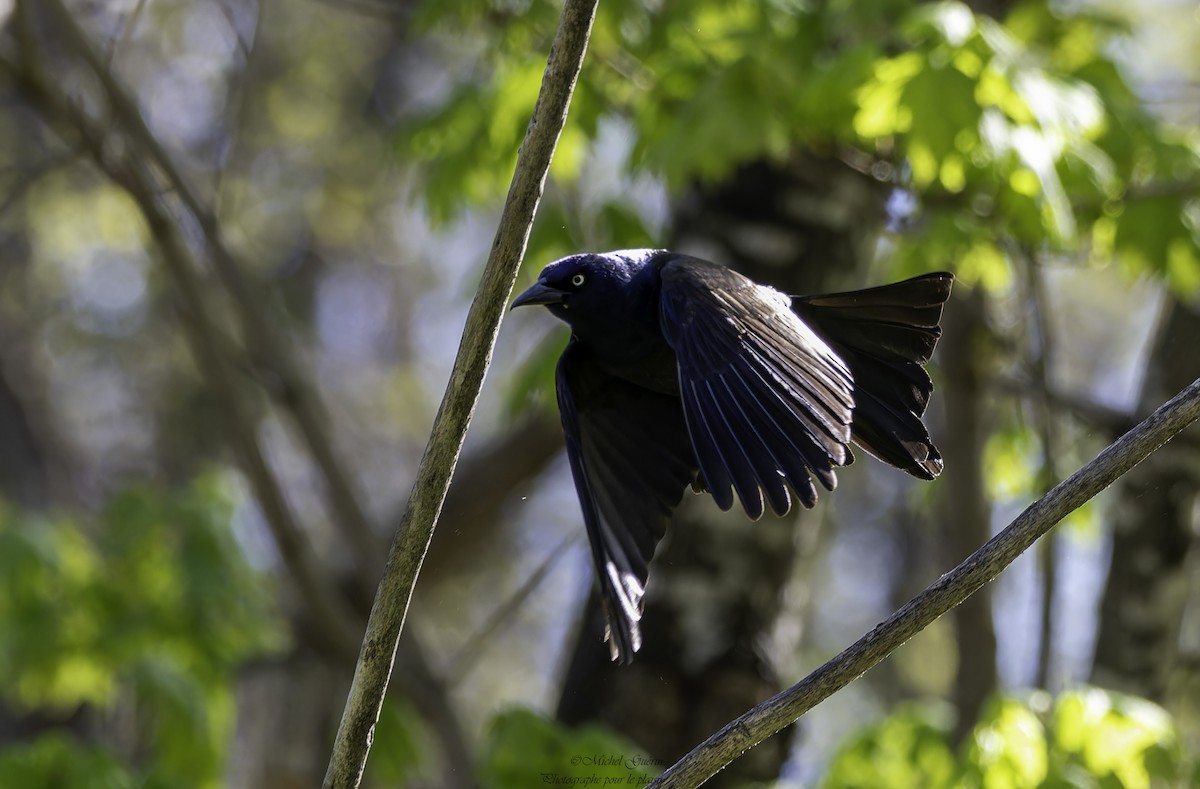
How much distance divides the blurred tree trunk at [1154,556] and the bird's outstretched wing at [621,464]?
7.10ft


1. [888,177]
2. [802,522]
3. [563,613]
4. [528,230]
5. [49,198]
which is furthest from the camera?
[563,613]

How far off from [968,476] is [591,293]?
2027 millimetres

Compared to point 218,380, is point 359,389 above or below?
below

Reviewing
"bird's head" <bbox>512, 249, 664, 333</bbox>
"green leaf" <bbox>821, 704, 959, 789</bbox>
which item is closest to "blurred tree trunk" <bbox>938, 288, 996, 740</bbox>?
"green leaf" <bbox>821, 704, 959, 789</bbox>

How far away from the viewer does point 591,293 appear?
265 cm

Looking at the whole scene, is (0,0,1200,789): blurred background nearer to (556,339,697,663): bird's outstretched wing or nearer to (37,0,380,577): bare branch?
(37,0,380,577): bare branch

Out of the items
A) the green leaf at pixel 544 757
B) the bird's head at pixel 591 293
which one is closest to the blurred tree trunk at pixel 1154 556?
the green leaf at pixel 544 757

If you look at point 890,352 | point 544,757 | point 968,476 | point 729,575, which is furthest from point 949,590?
point 968,476

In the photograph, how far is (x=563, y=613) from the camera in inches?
475

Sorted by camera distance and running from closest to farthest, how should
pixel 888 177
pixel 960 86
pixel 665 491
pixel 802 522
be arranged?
pixel 665 491 → pixel 960 86 → pixel 888 177 → pixel 802 522

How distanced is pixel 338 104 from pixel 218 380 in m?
7.04

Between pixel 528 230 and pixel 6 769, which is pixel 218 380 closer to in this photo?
pixel 6 769

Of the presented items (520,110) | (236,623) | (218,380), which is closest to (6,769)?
(236,623)

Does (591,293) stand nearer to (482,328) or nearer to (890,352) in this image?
(890,352)
